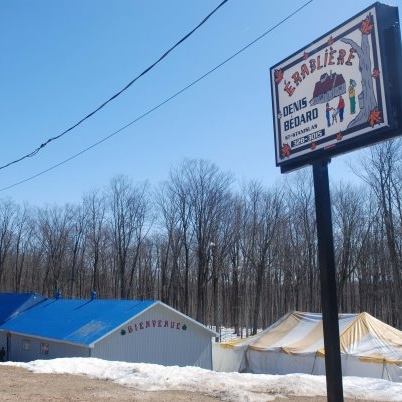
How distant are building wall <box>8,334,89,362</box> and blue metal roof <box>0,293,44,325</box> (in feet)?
8.08

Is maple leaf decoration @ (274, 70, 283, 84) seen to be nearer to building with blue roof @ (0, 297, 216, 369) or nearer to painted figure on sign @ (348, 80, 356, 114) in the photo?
painted figure on sign @ (348, 80, 356, 114)

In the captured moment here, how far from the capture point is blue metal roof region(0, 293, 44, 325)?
125 ft

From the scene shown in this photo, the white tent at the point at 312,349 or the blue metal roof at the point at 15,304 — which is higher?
the blue metal roof at the point at 15,304

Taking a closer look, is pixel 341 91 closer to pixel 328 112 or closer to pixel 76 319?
pixel 328 112

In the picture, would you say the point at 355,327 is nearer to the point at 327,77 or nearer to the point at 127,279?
the point at 327,77

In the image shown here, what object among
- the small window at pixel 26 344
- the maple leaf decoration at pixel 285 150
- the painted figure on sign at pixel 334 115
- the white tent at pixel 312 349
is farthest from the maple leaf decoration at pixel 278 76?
the small window at pixel 26 344

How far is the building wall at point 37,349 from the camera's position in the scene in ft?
94.7

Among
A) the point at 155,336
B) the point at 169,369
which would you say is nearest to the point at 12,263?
the point at 155,336

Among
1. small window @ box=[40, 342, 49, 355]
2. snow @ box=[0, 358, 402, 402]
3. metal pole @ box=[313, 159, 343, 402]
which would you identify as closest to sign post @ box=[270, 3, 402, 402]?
metal pole @ box=[313, 159, 343, 402]

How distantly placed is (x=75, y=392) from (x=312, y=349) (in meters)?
16.9

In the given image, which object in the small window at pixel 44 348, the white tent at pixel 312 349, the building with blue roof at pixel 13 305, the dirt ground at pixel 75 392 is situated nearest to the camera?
the dirt ground at pixel 75 392

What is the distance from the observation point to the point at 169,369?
45.1 feet

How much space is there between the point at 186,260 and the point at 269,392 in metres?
49.5

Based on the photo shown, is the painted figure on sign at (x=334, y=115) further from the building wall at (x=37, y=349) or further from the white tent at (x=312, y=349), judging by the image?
the building wall at (x=37, y=349)
